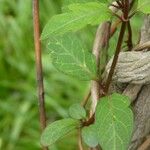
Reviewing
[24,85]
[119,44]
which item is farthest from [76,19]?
[24,85]

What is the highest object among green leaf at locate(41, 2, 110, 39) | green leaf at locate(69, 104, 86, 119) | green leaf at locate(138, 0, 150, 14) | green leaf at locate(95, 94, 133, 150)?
green leaf at locate(138, 0, 150, 14)

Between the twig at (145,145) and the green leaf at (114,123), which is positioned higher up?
the green leaf at (114,123)

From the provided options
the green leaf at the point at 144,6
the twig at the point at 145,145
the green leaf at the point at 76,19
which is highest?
the green leaf at the point at 144,6

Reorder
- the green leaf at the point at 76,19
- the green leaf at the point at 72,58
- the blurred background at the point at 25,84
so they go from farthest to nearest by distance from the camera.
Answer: the blurred background at the point at 25,84 < the green leaf at the point at 72,58 < the green leaf at the point at 76,19

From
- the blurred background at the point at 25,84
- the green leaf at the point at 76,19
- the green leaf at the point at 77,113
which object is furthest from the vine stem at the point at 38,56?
the blurred background at the point at 25,84

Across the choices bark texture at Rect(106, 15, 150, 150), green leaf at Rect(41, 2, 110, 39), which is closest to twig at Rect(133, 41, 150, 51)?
bark texture at Rect(106, 15, 150, 150)

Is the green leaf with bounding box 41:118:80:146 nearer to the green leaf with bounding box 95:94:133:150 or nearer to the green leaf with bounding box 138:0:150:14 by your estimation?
the green leaf with bounding box 95:94:133:150

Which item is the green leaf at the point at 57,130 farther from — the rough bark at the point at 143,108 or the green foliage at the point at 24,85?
the green foliage at the point at 24,85
